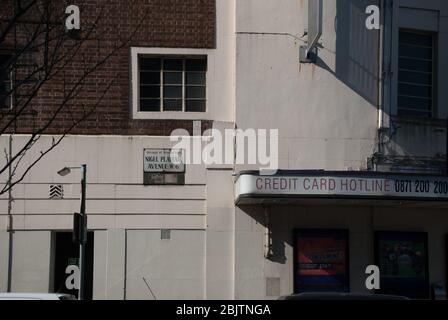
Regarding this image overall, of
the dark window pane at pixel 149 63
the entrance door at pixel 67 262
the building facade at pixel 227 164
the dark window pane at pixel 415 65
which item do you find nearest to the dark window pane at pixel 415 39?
the dark window pane at pixel 415 65

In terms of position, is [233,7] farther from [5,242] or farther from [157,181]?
[5,242]

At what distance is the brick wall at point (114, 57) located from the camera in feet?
52.1

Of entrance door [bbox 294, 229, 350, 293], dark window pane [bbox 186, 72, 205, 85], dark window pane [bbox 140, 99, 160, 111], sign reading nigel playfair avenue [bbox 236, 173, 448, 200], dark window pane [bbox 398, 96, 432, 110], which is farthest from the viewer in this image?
dark window pane [bbox 398, 96, 432, 110]

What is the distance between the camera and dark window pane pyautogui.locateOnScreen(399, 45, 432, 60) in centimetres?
1736

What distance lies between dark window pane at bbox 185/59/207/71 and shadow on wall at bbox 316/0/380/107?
8.70 ft

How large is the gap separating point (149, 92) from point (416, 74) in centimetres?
644

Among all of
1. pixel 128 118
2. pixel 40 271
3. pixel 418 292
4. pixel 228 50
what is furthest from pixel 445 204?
pixel 40 271

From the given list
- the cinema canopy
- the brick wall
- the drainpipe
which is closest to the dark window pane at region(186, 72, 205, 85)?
the brick wall

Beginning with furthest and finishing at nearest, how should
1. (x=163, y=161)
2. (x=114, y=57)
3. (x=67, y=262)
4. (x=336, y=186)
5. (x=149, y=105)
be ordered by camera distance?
1. (x=149, y=105)
2. (x=114, y=57)
3. (x=67, y=262)
4. (x=163, y=161)
5. (x=336, y=186)

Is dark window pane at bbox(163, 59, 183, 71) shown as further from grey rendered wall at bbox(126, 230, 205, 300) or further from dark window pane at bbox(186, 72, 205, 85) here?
grey rendered wall at bbox(126, 230, 205, 300)

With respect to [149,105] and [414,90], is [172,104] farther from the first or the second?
[414,90]

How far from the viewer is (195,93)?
16.5 meters

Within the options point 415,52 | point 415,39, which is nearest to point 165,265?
point 415,52

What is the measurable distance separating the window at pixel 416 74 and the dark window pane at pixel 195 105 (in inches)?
186
